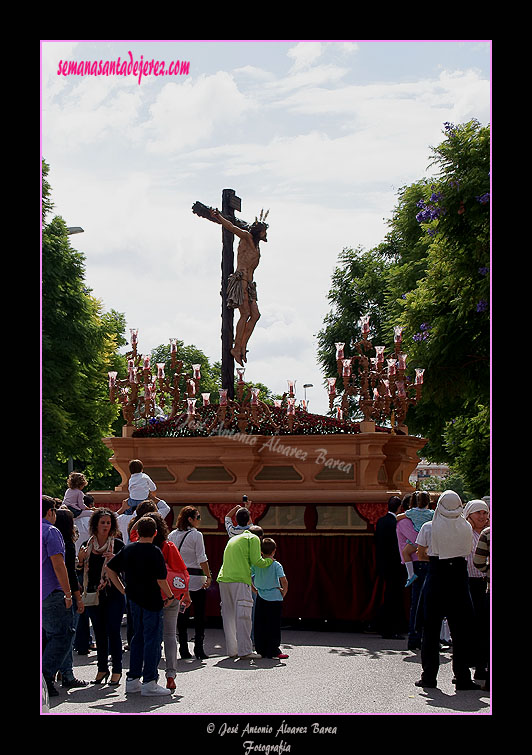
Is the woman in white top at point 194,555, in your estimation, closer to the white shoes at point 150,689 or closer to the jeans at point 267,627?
the jeans at point 267,627

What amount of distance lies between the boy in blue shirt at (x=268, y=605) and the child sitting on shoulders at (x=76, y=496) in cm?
235

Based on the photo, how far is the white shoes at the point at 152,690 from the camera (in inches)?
392

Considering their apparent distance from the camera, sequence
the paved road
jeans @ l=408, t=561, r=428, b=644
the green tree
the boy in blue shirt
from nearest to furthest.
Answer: the paved road, the boy in blue shirt, jeans @ l=408, t=561, r=428, b=644, the green tree

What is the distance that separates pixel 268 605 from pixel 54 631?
3.63 m

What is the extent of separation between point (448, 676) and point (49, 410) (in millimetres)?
21393

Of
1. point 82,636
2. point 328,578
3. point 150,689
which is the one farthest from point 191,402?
point 150,689

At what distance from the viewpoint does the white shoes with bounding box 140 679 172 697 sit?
9.95 metres

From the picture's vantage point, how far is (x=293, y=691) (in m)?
10.3

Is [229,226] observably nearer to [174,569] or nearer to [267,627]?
[267,627]

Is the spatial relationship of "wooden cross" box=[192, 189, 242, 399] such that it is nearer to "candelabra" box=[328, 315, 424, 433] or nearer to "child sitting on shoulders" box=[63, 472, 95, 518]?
"candelabra" box=[328, 315, 424, 433]

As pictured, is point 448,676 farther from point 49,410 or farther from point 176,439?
point 49,410

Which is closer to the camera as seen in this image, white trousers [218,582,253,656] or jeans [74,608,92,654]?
white trousers [218,582,253,656]

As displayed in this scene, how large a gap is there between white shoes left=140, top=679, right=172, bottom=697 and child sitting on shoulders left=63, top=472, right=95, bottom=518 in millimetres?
3534

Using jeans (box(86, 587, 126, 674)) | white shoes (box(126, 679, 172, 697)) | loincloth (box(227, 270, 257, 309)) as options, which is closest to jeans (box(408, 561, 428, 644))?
jeans (box(86, 587, 126, 674))
